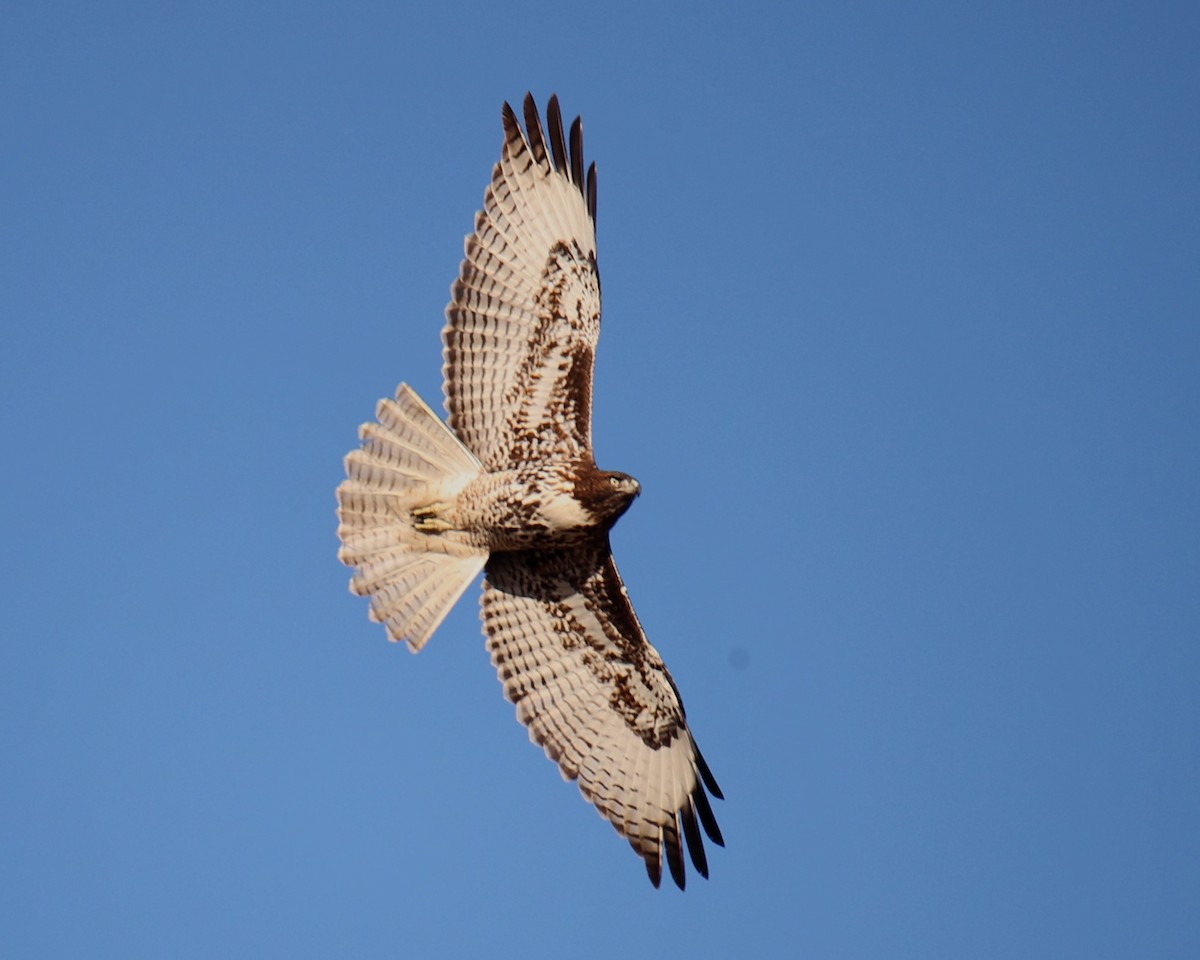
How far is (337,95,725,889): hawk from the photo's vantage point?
9727 mm

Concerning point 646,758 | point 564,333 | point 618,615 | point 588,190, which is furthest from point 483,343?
point 646,758

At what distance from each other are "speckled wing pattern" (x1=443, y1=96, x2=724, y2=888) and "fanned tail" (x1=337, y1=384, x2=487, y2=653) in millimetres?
195

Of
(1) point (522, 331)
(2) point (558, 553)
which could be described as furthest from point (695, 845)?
(1) point (522, 331)

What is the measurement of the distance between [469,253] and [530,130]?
0.82 meters

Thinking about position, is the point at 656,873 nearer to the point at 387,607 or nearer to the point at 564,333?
the point at 387,607

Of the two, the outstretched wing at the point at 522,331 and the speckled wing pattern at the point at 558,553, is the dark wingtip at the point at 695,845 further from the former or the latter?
the outstretched wing at the point at 522,331

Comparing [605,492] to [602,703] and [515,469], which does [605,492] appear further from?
[602,703]

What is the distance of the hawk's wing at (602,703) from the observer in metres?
10.2

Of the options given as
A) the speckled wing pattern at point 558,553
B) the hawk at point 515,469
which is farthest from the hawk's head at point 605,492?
the speckled wing pattern at point 558,553

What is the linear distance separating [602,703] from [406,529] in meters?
1.55

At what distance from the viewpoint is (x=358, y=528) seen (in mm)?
9922

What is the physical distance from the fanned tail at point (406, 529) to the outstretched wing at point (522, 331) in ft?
0.60

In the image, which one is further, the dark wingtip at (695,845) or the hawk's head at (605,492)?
the dark wingtip at (695,845)

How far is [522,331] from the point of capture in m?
9.77
